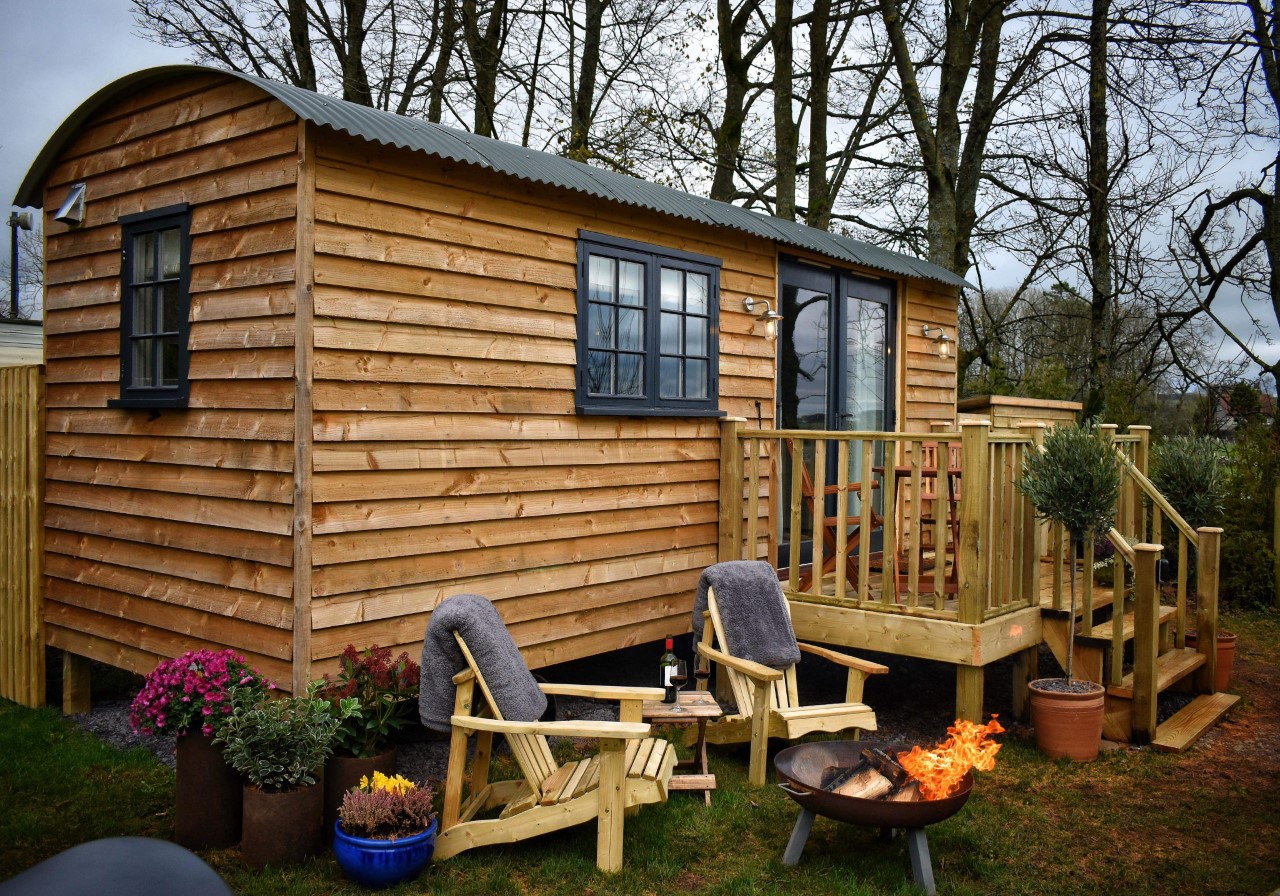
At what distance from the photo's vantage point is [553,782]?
13.5 feet

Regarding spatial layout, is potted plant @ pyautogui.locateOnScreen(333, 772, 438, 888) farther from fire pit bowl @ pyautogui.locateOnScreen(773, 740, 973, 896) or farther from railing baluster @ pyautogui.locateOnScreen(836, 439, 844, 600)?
railing baluster @ pyautogui.locateOnScreen(836, 439, 844, 600)

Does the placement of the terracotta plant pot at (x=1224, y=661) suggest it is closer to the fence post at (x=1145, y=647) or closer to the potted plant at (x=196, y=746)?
the fence post at (x=1145, y=647)

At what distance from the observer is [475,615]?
4172 millimetres

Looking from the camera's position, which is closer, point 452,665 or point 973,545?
point 452,665

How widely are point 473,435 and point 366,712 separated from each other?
1.59 meters

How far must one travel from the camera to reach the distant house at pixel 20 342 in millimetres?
10023

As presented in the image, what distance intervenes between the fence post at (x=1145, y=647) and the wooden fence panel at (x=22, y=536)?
662 centimetres

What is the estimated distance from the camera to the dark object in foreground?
1854mm

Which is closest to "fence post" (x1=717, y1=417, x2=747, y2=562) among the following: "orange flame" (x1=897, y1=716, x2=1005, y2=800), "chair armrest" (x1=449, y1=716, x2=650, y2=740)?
"orange flame" (x1=897, y1=716, x2=1005, y2=800)

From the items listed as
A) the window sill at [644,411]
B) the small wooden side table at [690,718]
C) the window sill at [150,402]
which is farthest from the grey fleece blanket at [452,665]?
the window sill at [150,402]

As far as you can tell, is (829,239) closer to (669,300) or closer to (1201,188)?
(669,300)

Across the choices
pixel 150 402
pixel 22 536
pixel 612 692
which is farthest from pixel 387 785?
pixel 22 536

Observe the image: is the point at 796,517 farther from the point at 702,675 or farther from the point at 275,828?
the point at 275,828

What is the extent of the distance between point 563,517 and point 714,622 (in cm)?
110
